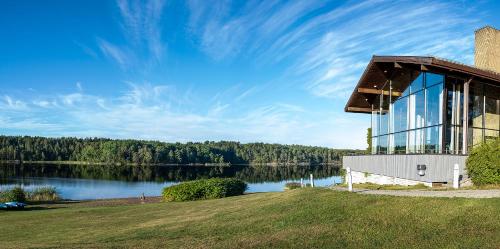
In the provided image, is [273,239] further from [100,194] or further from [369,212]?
[100,194]

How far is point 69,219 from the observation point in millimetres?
22109

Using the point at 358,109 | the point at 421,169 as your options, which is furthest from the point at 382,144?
the point at 421,169

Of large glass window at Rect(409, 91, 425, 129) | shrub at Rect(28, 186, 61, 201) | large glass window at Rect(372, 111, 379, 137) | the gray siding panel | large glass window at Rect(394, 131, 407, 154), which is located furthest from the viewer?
shrub at Rect(28, 186, 61, 201)

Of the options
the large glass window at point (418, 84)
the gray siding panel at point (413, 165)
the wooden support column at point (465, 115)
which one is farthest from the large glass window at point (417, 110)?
the wooden support column at point (465, 115)

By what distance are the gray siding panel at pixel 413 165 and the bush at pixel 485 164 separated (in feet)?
1.82

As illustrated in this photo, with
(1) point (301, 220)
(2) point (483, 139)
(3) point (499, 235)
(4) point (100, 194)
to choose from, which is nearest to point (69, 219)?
(1) point (301, 220)

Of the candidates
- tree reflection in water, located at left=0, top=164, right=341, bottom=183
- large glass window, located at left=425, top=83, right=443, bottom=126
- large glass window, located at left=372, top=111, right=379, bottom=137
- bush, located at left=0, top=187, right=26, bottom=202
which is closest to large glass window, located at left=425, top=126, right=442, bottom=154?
large glass window, located at left=425, top=83, right=443, bottom=126

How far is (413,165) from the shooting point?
811 inches

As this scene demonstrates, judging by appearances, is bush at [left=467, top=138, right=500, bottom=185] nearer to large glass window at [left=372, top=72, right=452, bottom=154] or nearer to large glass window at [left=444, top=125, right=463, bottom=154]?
large glass window at [left=444, top=125, right=463, bottom=154]

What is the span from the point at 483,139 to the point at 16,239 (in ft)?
70.4

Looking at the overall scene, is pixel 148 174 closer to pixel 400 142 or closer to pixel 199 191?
pixel 199 191

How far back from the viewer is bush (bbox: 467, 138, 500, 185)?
664 inches

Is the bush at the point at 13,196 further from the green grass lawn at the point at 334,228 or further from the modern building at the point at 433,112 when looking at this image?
the modern building at the point at 433,112

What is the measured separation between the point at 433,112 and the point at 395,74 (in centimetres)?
588
